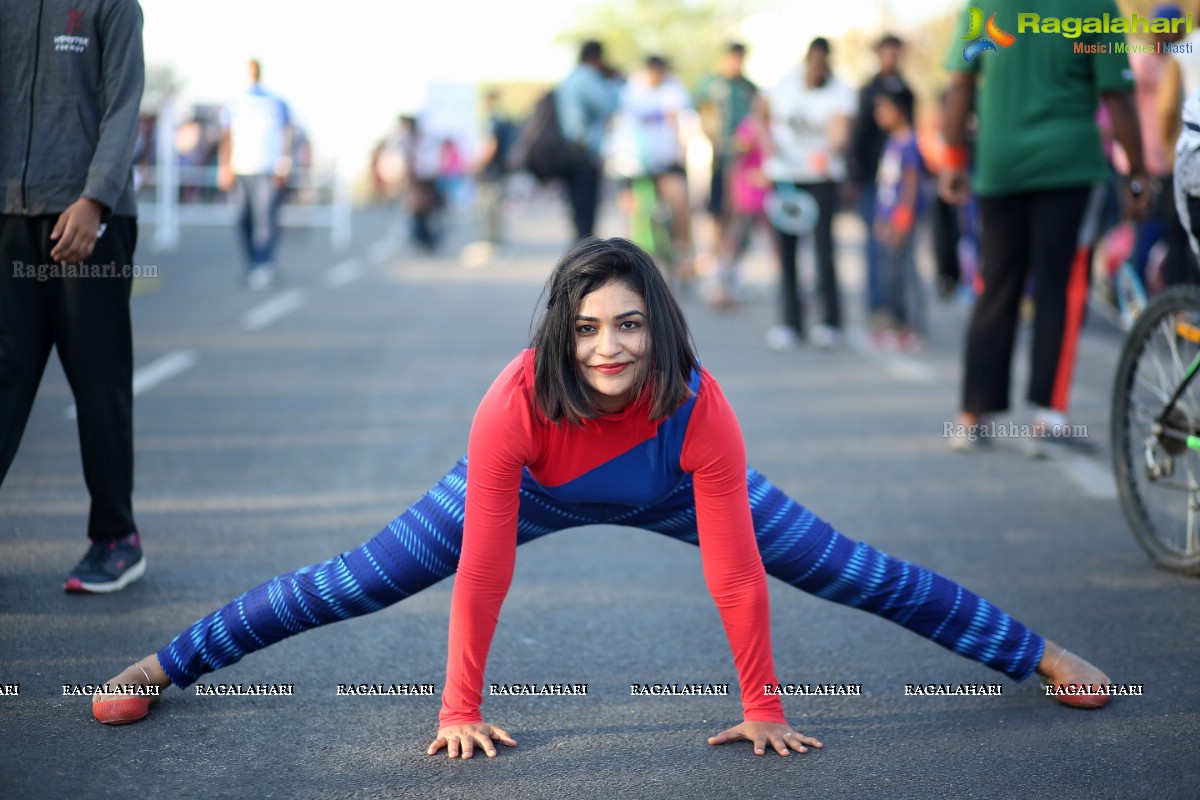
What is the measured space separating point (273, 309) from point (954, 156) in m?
7.65

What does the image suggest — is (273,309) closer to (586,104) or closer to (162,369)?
(586,104)

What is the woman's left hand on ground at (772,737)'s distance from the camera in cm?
341

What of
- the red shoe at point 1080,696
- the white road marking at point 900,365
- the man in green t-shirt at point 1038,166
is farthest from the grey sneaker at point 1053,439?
the red shoe at point 1080,696

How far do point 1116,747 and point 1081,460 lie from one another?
359cm

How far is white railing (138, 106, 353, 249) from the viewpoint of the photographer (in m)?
21.4

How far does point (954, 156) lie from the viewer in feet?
23.3

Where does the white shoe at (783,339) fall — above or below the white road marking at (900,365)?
Result: above

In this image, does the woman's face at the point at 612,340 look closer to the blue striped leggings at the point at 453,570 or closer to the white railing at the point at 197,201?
the blue striped leggings at the point at 453,570

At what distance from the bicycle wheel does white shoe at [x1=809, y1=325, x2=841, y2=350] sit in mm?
5493

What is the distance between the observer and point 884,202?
1119cm

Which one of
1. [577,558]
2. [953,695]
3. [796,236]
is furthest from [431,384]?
[953,695]

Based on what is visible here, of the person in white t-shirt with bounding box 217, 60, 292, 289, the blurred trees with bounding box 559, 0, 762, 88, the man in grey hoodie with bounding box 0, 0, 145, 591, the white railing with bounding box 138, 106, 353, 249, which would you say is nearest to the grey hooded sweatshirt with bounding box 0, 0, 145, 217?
the man in grey hoodie with bounding box 0, 0, 145, 591

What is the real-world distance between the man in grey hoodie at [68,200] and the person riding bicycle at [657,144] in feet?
31.7

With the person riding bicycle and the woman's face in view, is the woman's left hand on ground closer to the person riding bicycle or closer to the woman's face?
the woman's face
